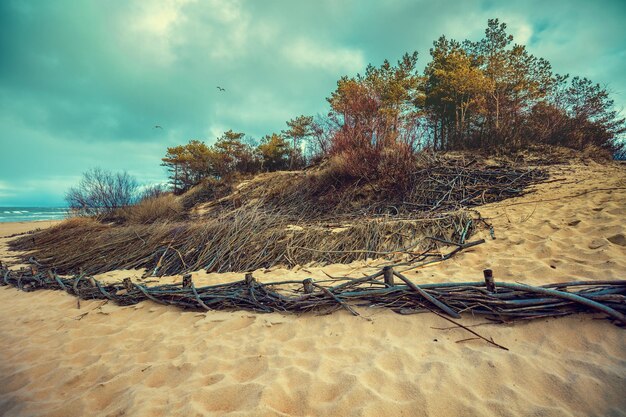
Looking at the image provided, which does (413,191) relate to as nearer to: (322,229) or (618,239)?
(322,229)

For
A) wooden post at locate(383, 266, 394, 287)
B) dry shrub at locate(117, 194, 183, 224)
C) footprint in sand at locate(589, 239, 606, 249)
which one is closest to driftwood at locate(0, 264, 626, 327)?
wooden post at locate(383, 266, 394, 287)

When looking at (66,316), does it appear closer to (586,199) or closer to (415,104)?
(586,199)

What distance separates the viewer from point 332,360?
171 cm

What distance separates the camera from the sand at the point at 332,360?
1.32 meters

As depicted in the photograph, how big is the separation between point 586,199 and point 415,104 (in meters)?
17.1

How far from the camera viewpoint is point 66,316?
2.94m

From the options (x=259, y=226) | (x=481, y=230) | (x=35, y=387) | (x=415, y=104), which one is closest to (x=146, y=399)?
(x=35, y=387)

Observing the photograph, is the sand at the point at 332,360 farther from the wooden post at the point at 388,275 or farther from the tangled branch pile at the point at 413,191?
the tangled branch pile at the point at 413,191

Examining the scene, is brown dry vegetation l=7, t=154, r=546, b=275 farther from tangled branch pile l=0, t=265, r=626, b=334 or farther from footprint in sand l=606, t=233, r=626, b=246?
footprint in sand l=606, t=233, r=626, b=246

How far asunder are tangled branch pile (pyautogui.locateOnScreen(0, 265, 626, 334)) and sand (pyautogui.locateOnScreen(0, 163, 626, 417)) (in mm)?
94

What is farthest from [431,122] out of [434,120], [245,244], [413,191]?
[245,244]

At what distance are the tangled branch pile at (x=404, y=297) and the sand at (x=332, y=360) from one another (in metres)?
0.09

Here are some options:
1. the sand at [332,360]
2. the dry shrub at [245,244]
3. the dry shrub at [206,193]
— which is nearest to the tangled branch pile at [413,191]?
the dry shrub at [245,244]

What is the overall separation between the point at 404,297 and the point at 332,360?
34.2 inches
